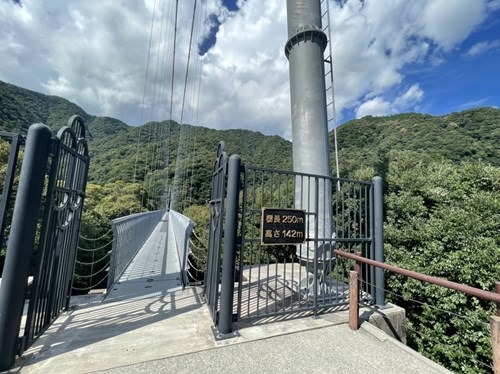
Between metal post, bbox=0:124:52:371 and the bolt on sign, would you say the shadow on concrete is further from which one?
the bolt on sign

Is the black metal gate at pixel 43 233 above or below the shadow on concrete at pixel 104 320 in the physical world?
above

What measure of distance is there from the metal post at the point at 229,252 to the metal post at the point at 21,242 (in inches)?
63.7

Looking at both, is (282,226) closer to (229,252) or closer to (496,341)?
(229,252)

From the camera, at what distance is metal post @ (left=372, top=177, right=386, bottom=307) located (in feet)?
10.2

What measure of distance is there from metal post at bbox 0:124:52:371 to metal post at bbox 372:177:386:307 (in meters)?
3.75

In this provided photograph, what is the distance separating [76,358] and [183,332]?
89cm

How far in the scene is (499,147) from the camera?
62.0 feet

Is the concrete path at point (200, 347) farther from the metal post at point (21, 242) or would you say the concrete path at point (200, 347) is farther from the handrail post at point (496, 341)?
the handrail post at point (496, 341)

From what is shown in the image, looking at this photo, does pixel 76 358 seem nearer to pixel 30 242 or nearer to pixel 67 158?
pixel 30 242

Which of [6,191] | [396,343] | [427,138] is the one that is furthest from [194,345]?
[427,138]

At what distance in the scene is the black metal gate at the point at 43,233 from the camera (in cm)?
182

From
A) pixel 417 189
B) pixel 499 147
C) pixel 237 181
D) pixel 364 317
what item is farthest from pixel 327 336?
pixel 499 147

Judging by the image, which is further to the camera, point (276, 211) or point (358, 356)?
point (276, 211)

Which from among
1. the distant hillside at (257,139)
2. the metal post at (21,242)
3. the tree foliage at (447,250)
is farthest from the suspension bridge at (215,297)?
the distant hillside at (257,139)
